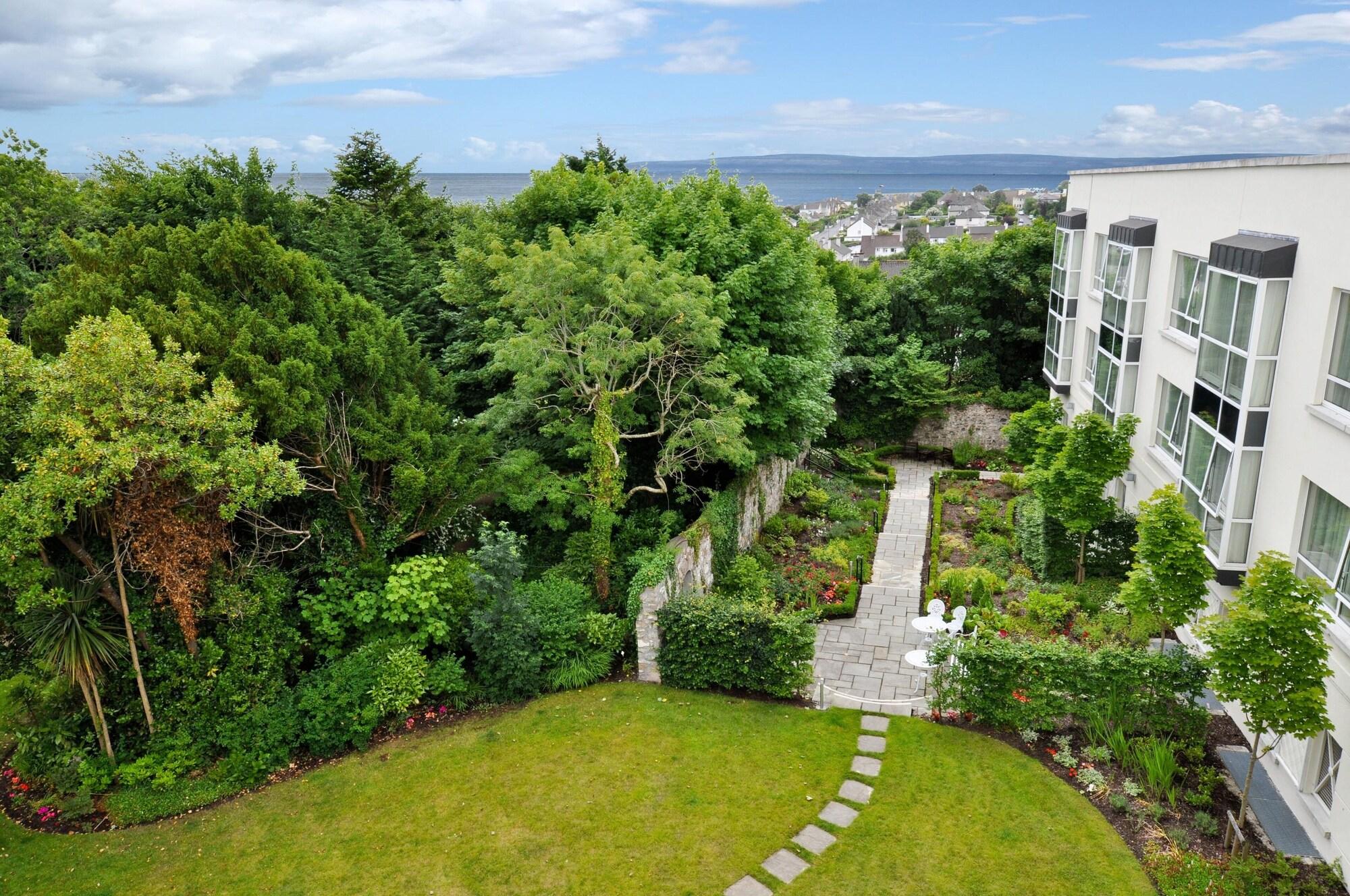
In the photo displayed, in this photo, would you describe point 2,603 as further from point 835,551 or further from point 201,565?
point 835,551

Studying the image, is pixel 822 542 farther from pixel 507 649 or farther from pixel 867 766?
pixel 507 649

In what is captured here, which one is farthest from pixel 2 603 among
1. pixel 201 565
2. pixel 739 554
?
pixel 739 554

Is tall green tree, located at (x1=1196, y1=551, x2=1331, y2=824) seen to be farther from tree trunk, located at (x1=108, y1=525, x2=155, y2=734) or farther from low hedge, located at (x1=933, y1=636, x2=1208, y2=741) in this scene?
tree trunk, located at (x1=108, y1=525, x2=155, y2=734)

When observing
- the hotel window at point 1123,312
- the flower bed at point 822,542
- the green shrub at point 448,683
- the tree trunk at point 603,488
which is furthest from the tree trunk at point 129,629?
the hotel window at point 1123,312

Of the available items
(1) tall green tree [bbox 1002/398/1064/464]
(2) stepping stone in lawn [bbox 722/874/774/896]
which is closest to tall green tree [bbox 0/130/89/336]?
(2) stepping stone in lawn [bbox 722/874/774/896]

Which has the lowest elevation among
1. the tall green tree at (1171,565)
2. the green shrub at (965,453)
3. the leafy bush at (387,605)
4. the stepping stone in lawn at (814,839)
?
the green shrub at (965,453)

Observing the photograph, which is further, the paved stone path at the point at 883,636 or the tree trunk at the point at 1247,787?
the paved stone path at the point at 883,636

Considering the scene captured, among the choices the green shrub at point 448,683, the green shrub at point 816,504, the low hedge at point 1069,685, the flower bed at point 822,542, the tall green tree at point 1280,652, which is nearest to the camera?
the tall green tree at point 1280,652

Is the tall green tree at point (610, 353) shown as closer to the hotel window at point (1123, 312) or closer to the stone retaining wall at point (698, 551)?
the stone retaining wall at point (698, 551)
